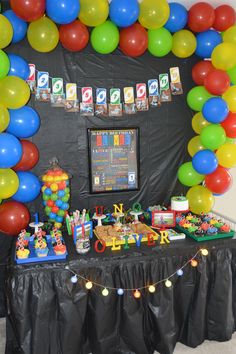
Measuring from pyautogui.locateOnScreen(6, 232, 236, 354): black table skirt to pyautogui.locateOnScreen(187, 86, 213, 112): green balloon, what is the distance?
1.17 meters

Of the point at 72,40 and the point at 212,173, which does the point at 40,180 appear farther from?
the point at 212,173

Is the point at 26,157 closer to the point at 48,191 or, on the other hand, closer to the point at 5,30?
the point at 48,191

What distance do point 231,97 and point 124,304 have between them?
1.74 m

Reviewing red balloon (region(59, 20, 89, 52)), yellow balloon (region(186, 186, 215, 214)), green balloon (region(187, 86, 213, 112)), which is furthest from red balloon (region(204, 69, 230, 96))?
red balloon (region(59, 20, 89, 52))

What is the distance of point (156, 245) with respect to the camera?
228 cm

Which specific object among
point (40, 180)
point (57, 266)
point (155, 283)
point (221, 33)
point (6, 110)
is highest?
point (221, 33)

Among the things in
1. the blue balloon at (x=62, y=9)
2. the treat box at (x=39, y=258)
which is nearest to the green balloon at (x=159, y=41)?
the blue balloon at (x=62, y=9)

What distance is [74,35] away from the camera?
7.79 feet

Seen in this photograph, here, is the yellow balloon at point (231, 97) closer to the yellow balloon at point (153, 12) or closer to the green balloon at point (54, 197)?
the yellow balloon at point (153, 12)

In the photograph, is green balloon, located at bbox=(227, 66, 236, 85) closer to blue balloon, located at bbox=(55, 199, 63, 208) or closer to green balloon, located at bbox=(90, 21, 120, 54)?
green balloon, located at bbox=(90, 21, 120, 54)

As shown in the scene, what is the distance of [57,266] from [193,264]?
92 centimetres

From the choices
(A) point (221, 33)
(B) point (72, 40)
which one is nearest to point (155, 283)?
(B) point (72, 40)

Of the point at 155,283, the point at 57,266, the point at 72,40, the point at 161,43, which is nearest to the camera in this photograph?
the point at 57,266

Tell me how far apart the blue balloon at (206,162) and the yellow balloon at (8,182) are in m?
1.42
